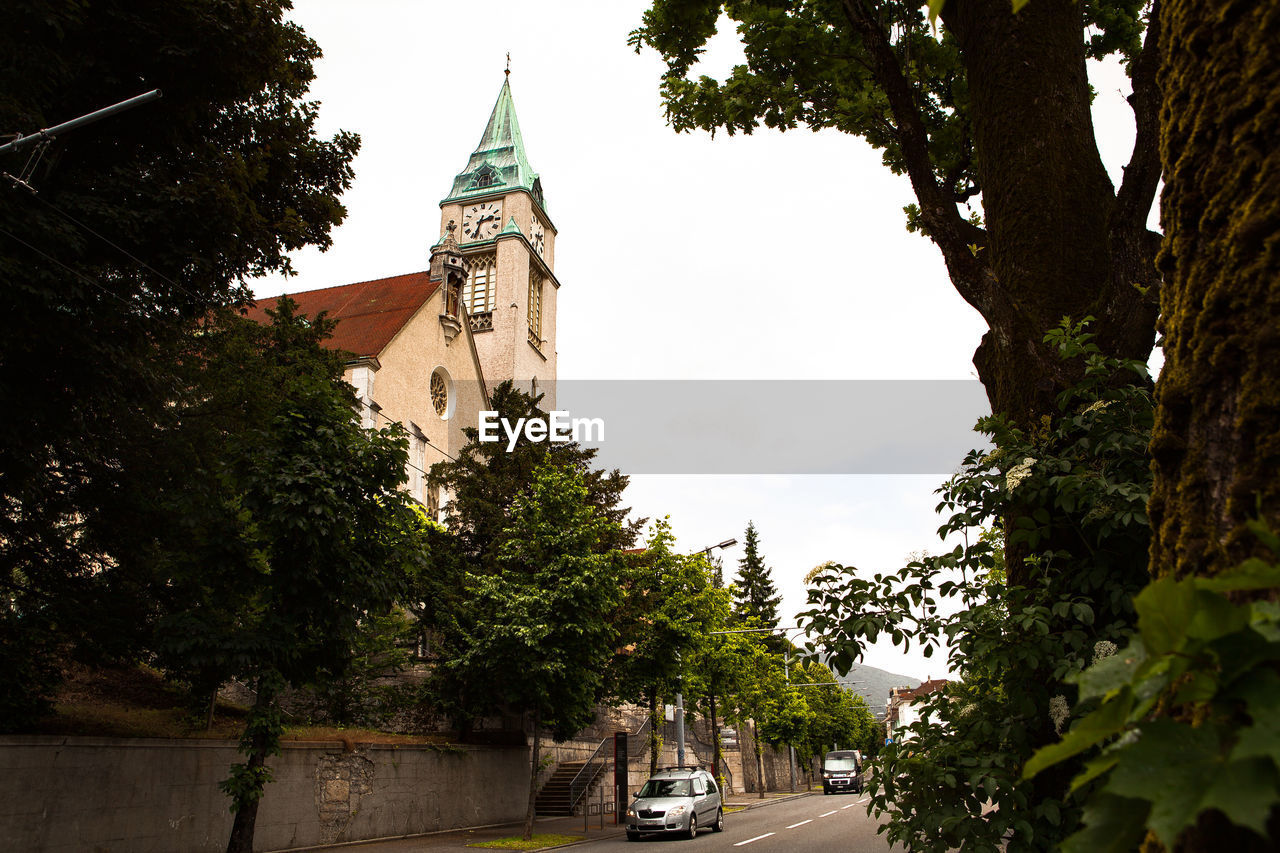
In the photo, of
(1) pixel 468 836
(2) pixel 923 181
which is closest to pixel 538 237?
(1) pixel 468 836

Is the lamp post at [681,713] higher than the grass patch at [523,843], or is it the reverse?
the lamp post at [681,713]

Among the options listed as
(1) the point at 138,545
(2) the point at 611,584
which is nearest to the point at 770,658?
(2) the point at 611,584

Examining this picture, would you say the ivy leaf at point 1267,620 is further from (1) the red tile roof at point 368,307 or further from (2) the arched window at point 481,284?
(2) the arched window at point 481,284

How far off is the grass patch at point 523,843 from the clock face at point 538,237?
56.1 meters

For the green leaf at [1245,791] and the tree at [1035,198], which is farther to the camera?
the tree at [1035,198]

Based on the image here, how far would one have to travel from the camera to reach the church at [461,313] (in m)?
40.5

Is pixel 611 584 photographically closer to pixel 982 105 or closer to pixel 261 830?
pixel 261 830

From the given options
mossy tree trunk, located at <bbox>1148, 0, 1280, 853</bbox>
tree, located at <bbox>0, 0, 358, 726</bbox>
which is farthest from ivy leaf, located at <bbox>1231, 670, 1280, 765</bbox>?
tree, located at <bbox>0, 0, 358, 726</bbox>

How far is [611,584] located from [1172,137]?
19152 millimetres

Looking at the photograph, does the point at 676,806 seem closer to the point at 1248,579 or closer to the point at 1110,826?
the point at 1110,826

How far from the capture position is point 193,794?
45.6 feet

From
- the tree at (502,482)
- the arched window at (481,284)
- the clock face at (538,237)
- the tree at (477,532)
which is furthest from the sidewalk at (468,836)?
the clock face at (538,237)

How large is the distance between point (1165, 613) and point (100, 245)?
41.9 ft

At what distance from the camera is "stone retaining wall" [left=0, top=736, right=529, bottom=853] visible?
11.4m
